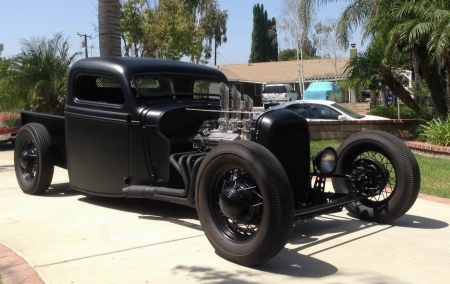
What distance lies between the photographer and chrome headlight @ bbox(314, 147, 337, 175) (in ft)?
18.2

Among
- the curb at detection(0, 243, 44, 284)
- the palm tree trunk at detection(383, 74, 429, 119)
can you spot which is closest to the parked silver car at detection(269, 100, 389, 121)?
the palm tree trunk at detection(383, 74, 429, 119)

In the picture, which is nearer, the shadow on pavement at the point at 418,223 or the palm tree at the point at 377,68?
the shadow on pavement at the point at 418,223

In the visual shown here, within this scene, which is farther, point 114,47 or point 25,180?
point 114,47

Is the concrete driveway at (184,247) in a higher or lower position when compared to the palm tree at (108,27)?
lower

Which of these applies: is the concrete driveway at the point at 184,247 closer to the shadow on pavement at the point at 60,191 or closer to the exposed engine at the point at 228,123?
the shadow on pavement at the point at 60,191

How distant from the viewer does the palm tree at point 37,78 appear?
43.1 ft

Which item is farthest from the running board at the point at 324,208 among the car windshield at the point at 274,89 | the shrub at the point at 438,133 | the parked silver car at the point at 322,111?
the car windshield at the point at 274,89

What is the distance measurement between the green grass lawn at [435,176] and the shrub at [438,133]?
598 millimetres

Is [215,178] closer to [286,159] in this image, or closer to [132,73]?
[286,159]

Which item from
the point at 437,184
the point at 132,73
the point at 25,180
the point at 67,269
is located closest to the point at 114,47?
the point at 25,180

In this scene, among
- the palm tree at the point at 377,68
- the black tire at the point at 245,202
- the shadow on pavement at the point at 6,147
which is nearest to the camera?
the black tire at the point at 245,202

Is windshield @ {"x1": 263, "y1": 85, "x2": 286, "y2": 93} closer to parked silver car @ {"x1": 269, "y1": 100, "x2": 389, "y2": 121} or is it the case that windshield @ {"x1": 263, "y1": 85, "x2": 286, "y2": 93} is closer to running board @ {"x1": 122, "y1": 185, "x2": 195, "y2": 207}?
parked silver car @ {"x1": 269, "y1": 100, "x2": 389, "y2": 121}

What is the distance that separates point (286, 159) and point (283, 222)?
1.23 meters

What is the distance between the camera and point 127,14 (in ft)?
94.8
